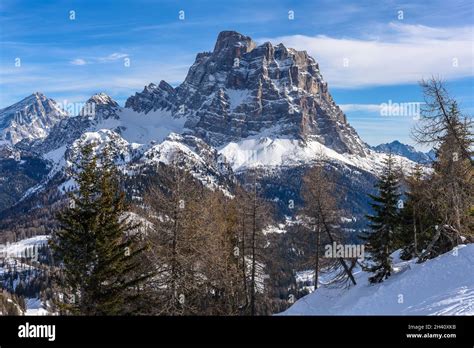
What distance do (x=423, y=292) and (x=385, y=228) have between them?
8.76 meters

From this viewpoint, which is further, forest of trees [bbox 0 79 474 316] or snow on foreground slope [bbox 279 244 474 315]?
forest of trees [bbox 0 79 474 316]

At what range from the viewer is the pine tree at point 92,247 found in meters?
21.8

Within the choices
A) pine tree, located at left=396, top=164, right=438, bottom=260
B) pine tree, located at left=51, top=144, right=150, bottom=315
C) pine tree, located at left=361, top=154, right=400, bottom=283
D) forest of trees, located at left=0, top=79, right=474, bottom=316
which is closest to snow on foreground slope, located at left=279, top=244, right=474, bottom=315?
pine tree, located at left=361, top=154, right=400, bottom=283

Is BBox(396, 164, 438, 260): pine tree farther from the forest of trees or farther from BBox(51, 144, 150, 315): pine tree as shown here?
BBox(51, 144, 150, 315): pine tree

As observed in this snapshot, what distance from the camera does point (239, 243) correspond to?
109 feet

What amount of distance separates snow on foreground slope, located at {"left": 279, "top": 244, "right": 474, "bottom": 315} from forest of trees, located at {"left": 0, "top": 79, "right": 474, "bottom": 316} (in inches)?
86.6

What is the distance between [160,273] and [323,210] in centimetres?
1376

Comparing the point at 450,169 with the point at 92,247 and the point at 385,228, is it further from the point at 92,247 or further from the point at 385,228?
the point at 92,247

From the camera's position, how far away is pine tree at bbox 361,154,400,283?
27766mm

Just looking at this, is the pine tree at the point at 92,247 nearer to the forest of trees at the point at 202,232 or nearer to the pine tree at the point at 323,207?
Result: the forest of trees at the point at 202,232

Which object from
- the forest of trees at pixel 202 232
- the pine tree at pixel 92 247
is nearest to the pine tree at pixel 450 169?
the forest of trees at pixel 202 232
